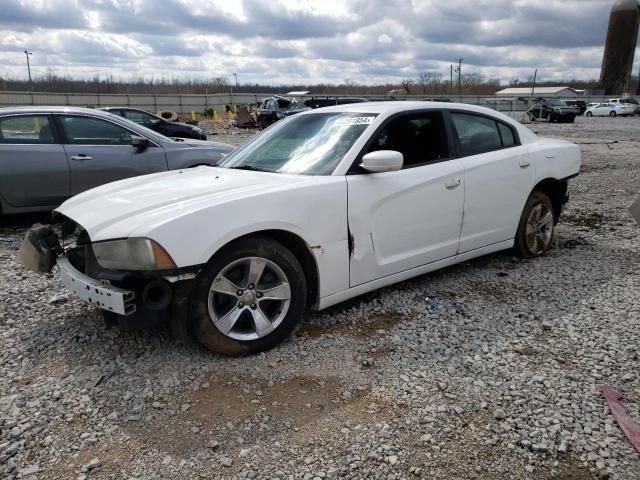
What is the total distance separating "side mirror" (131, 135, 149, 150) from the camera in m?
6.64

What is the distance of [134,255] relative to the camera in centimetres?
296

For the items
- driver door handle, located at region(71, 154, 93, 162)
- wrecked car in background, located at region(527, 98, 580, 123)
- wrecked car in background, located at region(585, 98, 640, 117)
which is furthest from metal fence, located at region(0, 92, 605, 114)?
driver door handle, located at region(71, 154, 93, 162)

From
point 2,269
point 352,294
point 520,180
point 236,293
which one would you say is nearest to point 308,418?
point 236,293

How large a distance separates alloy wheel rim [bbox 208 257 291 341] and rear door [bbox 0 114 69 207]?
13.7 ft

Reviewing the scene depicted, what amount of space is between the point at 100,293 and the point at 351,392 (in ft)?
5.06

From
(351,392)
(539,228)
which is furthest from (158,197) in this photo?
(539,228)

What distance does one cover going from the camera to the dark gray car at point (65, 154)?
6.23 m

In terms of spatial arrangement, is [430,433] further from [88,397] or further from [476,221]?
[476,221]

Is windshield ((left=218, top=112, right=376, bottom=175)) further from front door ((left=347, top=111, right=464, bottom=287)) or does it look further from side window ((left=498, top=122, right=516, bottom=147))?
side window ((left=498, top=122, right=516, bottom=147))

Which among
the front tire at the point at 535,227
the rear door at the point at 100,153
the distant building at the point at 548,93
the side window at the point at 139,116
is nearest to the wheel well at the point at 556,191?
the front tire at the point at 535,227

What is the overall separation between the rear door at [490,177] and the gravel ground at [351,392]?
568mm

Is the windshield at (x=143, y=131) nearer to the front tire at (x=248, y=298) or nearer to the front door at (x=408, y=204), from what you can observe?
the front door at (x=408, y=204)

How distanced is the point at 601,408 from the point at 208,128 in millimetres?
28931

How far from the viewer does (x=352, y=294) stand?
3.78 meters
